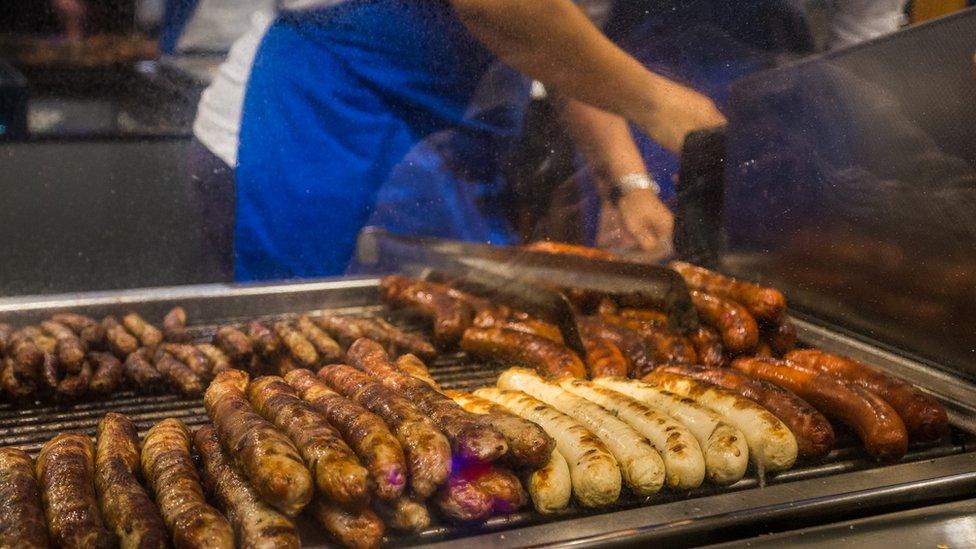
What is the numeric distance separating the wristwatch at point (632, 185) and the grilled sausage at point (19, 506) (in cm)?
347

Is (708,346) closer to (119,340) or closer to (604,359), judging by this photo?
(604,359)

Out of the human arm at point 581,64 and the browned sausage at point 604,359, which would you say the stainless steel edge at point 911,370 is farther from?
the human arm at point 581,64

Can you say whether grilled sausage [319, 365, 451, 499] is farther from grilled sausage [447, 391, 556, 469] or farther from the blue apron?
the blue apron

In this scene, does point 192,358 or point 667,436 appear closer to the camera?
point 667,436

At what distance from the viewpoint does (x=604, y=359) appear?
13.5 feet

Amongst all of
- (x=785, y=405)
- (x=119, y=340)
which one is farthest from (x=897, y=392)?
(x=119, y=340)

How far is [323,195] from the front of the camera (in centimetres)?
618

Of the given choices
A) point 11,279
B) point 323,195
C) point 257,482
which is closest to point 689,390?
point 257,482

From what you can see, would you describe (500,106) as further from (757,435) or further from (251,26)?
(757,435)

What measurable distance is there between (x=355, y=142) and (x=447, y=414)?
3472 mm

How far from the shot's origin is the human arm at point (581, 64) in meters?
4.44

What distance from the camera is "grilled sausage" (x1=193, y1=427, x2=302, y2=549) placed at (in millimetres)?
2387

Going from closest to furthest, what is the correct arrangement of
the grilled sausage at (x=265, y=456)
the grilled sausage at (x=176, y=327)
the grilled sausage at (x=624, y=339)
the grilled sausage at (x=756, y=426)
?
the grilled sausage at (x=265, y=456) → the grilled sausage at (x=756, y=426) → the grilled sausage at (x=624, y=339) → the grilled sausage at (x=176, y=327)

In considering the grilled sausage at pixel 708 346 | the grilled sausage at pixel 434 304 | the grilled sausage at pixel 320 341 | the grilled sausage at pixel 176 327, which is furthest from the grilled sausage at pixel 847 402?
the grilled sausage at pixel 176 327
